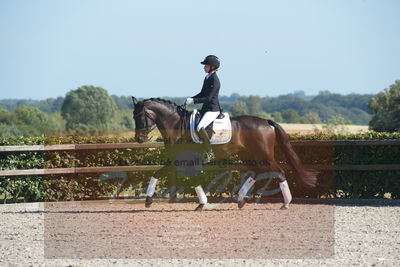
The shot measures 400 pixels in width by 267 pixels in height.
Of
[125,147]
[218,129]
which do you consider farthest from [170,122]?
[125,147]

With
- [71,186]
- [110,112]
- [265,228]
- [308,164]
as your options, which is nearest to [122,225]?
[265,228]

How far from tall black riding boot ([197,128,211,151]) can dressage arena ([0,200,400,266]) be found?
4.17 ft

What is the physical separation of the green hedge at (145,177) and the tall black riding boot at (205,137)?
6.15 ft

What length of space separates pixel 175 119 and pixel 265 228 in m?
3.16

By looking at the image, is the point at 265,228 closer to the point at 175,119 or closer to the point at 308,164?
the point at 175,119

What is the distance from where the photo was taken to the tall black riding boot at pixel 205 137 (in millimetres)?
12602

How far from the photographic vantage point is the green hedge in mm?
14625

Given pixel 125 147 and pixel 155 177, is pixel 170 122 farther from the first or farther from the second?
pixel 125 147

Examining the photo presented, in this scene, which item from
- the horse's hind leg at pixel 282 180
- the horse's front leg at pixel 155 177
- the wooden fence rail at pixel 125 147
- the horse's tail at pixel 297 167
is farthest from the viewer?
the wooden fence rail at pixel 125 147

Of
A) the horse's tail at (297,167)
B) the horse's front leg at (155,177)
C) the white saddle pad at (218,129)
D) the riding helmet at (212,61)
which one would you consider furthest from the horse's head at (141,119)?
the horse's tail at (297,167)

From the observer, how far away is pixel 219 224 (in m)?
11.1

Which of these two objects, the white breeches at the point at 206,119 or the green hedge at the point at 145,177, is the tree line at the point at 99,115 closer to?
the green hedge at the point at 145,177

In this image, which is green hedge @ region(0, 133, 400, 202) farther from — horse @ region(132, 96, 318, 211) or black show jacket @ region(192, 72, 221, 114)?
black show jacket @ region(192, 72, 221, 114)

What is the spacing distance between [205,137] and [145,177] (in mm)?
2876
